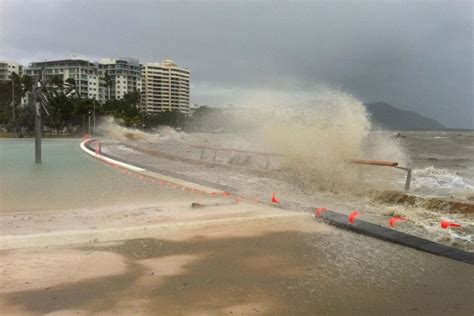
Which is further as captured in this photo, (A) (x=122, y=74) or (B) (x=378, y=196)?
(A) (x=122, y=74)

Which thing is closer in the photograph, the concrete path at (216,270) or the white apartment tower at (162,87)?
the concrete path at (216,270)

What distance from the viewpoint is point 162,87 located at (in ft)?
484

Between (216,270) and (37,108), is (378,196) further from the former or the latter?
(37,108)

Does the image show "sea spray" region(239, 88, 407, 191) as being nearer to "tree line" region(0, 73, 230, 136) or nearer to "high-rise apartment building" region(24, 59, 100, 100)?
"tree line" region(0, 73, 230, 136)

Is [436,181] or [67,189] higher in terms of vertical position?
[67,189]

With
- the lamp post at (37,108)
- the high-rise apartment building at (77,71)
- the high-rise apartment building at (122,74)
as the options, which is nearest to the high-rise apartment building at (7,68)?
the high-rise apartment building at (77,71)

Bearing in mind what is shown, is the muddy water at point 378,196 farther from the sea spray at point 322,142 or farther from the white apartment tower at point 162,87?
the white apartment tower at point 162,87

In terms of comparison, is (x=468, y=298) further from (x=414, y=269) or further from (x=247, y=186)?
(x=247, y=186)

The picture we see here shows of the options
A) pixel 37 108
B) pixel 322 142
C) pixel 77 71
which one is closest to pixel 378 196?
pixel 322 142

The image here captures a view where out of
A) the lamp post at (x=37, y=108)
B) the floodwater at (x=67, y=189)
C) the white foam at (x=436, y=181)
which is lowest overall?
the white foam at (x=436, y=181)

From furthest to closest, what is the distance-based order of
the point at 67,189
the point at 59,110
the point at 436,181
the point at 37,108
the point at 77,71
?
the point at 77,71
the point at 59,110
the point at 37,108
the point at 436,181
the point at 67,189

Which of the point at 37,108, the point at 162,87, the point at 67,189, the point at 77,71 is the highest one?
the point at 77,71

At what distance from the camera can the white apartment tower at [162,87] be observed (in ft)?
476

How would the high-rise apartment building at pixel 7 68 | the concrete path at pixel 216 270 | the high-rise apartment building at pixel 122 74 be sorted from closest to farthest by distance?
the concrete path at pixel 216 270
the high-rise apartment building at pixel 7 68
the high-rise apartment building at pixel 122 74
